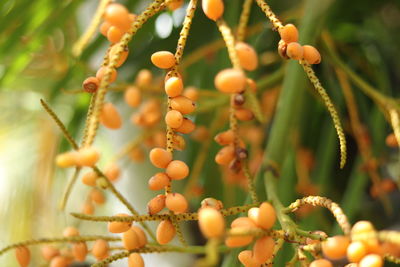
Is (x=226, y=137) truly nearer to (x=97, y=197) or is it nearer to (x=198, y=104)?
(x=97, y=197)

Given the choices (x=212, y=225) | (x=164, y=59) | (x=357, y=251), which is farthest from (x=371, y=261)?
(x=164, y=59)

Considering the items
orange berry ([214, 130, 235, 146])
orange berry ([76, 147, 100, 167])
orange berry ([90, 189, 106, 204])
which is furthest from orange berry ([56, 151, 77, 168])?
orange berry ([90, 189, 106, 204])

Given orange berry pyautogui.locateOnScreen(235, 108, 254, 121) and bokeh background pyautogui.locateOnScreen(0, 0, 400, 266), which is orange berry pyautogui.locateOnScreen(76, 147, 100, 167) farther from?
bokeh background pyautogui.locateOnScreen(0, 0, 400, 266)

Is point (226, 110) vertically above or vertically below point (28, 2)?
below

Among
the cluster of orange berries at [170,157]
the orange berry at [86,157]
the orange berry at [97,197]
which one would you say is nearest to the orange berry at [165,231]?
the cluster of orange berries at [170,157]

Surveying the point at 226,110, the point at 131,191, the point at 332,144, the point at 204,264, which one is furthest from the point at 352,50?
the point at 204,264

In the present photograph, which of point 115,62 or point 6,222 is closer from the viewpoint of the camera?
point 115,62

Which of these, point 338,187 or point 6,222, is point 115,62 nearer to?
point 6,222

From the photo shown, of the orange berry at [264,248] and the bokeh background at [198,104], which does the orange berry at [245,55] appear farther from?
the bokeh background at [198,104]
